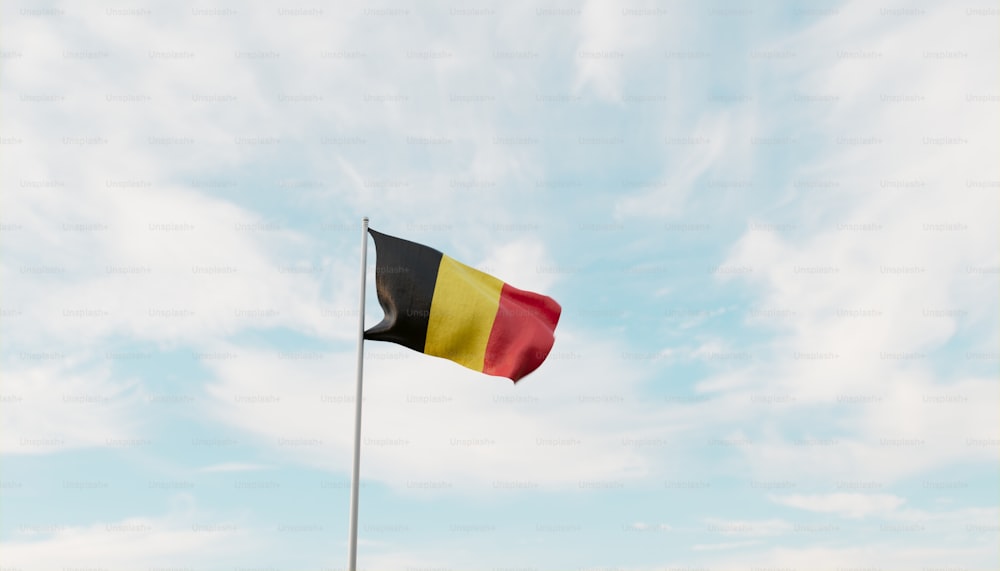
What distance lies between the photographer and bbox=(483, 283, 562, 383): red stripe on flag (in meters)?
15.6

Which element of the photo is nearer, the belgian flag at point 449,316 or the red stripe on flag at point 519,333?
the belgian flag at point 449,316

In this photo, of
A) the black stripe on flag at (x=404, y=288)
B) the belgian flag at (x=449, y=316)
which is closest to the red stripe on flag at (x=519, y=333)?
the belgian flag at (x=449, y=316)

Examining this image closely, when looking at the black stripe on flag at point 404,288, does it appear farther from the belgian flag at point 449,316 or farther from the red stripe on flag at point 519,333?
the red stripe on flag at point 519,333

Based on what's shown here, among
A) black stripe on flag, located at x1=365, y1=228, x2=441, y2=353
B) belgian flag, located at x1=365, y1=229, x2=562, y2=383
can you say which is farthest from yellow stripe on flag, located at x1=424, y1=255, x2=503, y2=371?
black stripe on flag, located at x1=365, y1=228, x2=441, y2=353

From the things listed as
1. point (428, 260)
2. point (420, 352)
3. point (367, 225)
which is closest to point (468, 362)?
point (420, 352)

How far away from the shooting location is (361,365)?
14.6m

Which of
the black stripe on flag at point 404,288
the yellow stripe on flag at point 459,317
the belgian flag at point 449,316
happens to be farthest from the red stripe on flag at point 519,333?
the black stripe on flag at point 404,288

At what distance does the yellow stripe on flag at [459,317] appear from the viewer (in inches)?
604

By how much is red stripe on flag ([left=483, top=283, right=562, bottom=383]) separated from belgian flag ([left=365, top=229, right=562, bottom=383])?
18 millimetres

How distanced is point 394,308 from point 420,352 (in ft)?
2.96

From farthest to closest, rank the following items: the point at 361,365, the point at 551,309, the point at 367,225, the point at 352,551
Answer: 1. the point at 551,309
2. the point at 367,225
3. the point at 361,365
4. the point at 352,551

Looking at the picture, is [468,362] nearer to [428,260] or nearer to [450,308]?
[450,308]

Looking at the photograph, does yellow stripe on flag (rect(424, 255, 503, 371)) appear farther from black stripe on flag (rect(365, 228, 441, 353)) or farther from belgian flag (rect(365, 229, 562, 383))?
black stripe on flag (rect(365, 228, 441, 353))

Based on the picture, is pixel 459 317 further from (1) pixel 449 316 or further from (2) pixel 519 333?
(2) pixel 519 333
